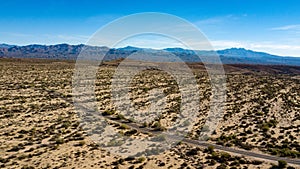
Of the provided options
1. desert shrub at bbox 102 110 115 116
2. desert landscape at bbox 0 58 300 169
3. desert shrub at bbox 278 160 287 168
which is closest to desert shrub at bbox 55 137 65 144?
desert landscape at bbox 0 58 300 169

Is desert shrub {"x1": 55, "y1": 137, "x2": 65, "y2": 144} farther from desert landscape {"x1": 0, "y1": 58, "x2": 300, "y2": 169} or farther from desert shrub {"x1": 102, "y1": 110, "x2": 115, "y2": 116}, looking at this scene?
desert shrub {"x1": 102, "y1": 110, "x2": 115, "y2": 116}

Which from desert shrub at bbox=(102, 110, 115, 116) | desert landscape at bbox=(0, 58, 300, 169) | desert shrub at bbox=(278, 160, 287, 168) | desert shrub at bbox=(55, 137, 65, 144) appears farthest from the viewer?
desert shrub at bbox=(102, 110, 115, 116)

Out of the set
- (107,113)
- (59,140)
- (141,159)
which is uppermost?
(107,113)

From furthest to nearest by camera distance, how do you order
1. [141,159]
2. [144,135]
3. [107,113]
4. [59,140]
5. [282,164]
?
[107,113] → [144,135] → [59,140] → [141,159] → [282,164]

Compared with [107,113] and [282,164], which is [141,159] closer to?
[282,164]

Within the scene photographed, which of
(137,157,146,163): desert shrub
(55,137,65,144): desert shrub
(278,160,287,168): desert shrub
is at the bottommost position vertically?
(137,157,146,163): desert shrub

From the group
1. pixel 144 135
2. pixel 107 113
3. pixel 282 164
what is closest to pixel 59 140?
pixel 144 135

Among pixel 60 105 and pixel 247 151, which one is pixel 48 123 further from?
pixel 247 151

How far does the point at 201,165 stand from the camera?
24922 mm

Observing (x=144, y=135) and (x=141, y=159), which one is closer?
(x=141, y=159)

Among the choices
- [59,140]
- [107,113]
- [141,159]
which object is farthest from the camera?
[107,113]

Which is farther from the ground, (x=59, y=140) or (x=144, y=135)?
(x=59, y=140)

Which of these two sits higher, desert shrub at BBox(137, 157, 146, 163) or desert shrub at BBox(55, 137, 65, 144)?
desert shrub at BBox(55, 137, 65, 144)

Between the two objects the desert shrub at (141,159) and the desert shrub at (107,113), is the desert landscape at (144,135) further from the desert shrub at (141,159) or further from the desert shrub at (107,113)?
the desert shrub at (141,159)
